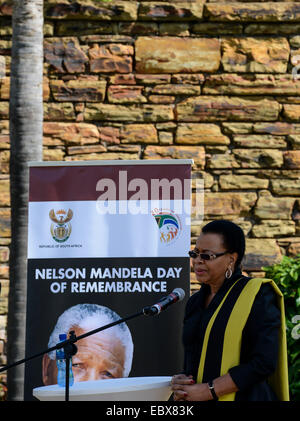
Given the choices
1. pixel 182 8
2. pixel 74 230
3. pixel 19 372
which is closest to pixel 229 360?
pixel 74 230

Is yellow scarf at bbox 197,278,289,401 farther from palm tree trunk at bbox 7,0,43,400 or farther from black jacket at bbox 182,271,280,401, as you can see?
palm tree trunk at bbox 7,0,43,400

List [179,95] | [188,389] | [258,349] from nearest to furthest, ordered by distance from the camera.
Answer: [258,349] → [188,389] → [179,95]

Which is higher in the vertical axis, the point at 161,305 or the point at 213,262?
the point at 213,262

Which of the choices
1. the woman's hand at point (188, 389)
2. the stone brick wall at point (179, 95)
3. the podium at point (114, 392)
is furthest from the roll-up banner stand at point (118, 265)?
the stone brick wall at point (179, 95)

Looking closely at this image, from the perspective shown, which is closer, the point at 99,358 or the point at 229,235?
the point at 229,235

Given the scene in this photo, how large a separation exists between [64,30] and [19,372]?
9.45 feet

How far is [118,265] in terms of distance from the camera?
4375 millimetres

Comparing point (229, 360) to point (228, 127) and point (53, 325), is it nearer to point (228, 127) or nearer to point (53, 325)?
point (53, 325)

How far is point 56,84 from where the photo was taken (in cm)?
616

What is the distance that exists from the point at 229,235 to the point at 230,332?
46 centimetres

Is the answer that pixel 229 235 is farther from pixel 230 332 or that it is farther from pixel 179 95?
pixel 179 95

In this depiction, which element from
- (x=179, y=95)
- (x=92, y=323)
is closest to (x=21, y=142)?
(x=92, y=323)

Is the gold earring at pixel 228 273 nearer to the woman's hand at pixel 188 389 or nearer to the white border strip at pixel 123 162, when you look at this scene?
the woman's hand at pixel 188 389
